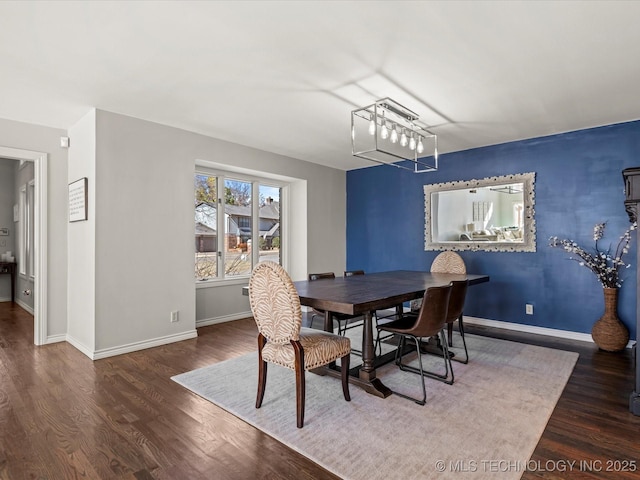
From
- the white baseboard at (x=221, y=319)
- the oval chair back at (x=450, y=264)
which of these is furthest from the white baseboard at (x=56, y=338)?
the oval chair back at (x=450, y=264)

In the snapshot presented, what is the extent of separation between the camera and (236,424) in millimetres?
2186

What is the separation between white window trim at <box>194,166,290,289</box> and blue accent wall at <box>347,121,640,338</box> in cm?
207

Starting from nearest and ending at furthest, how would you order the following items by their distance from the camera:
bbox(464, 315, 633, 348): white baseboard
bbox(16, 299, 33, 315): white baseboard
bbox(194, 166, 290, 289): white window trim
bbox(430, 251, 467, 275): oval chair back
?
bbox(464, 315, 633, 348): white baseboard → bbox(430, 251, 467, 275): oval chair back → bbox(194, 166, 290, 289): white window trim → bbox(16, 299, 33, 315): white baseboard

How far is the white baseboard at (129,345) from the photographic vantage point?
11.2ft

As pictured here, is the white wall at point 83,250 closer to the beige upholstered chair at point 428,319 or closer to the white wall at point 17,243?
the white wall at point 17,243

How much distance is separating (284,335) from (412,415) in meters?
0.99

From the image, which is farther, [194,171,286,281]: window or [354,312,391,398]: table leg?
[194,171,286,281]: window

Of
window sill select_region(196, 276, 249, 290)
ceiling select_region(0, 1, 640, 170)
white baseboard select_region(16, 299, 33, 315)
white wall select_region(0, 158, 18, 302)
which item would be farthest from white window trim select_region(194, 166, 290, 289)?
white wall select_region(0, 158, 18, 302)

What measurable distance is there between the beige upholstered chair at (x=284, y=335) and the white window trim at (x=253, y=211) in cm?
237

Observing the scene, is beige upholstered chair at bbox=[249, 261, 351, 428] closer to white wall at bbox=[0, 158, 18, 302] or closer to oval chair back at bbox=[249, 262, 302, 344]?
oval chair back at bbox=[249, 262, 302, 344]

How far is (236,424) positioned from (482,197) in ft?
13.7

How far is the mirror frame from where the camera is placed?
174 inches

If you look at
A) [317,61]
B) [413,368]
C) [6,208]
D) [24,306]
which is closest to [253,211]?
[317,61]

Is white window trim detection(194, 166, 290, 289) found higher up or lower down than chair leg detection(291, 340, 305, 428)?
higher up
